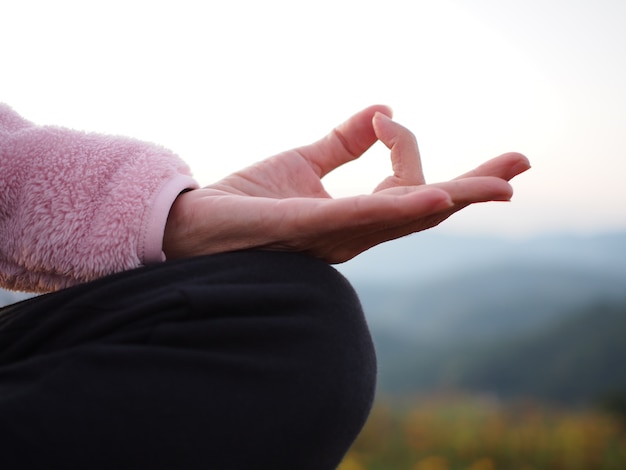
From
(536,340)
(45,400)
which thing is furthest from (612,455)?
(45,400)

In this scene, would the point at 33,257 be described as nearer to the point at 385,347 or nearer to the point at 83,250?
the point at 83,250

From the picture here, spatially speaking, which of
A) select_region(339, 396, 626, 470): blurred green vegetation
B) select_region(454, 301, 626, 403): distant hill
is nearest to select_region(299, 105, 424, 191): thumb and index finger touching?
select_region(339, 396, 626, 470): blurred green vegetation

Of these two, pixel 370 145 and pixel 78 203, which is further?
pixel 370 145

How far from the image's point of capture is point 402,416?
2.59 meters

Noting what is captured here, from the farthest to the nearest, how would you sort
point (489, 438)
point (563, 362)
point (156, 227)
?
point (563, 362) → point (489, 438) → point (156, 227)

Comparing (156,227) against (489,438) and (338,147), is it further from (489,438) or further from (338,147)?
(489,438)

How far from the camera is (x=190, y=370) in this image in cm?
63

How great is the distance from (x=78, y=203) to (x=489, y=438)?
6.52ft

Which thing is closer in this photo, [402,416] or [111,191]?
[111,191]

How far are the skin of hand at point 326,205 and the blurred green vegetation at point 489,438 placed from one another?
1.58m

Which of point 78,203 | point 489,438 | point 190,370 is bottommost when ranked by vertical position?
point 489,438

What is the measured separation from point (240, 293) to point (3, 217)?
1.29ft

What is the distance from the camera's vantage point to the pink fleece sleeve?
80 cm

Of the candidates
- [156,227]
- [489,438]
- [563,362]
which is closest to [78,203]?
[156,227]
